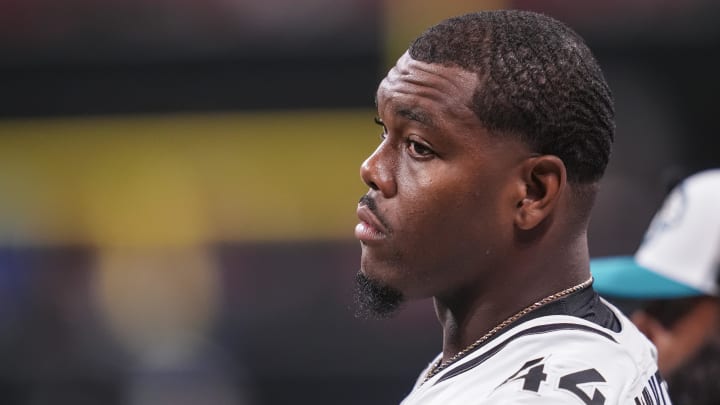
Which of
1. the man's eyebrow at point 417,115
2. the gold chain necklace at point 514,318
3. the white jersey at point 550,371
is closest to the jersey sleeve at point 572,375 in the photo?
the white jersey at point 550,371

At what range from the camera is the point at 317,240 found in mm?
8328

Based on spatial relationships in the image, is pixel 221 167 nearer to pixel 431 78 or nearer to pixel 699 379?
pixel 699 379

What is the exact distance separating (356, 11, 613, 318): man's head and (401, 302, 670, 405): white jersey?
14 centimetres

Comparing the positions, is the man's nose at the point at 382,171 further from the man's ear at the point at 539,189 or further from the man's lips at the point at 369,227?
the man's ear at the point at 539,189

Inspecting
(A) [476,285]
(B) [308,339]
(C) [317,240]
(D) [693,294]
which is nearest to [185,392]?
(B) [308,339]

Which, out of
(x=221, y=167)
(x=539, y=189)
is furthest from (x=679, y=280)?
(x=221, y=167)

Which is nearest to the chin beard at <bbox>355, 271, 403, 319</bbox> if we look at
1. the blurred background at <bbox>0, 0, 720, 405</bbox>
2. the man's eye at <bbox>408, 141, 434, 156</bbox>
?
the man's eye at <bbox>408, 141, 434, 156</bbox>

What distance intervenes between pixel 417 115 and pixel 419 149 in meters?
0.06

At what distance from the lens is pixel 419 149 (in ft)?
5.77

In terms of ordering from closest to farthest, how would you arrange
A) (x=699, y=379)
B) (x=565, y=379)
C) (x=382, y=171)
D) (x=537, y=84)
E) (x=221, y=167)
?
(x=565, y=379) → (x=537, y=84) → (x=382, y=171) → (x=699, y=379) → (x=221, y=167)

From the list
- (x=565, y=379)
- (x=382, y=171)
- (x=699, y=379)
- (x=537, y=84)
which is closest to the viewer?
(x=565, y=379)

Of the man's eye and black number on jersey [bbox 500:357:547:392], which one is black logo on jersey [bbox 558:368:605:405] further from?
the man's eye

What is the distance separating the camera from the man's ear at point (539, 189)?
1.71 m

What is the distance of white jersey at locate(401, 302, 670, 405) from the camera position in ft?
5.12
